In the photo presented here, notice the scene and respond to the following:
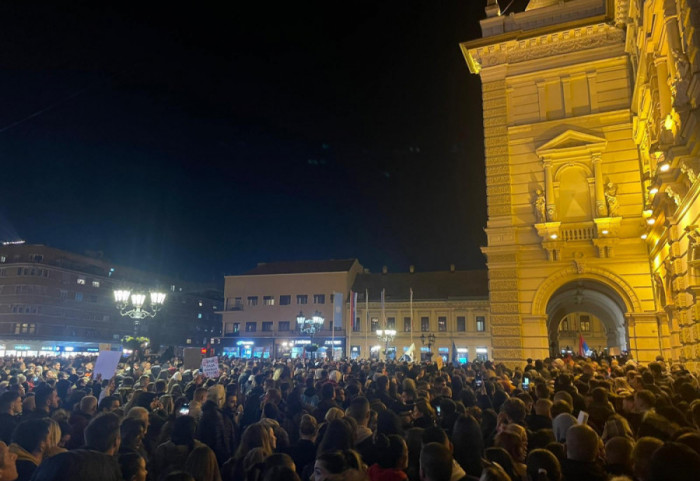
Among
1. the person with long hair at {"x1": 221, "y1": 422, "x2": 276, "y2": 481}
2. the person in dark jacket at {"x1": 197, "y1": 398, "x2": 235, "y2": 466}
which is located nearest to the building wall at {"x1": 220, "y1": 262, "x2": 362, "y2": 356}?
the person in dark jacket at {"x1": 197, "y1": 398, "x2": 235, "y2": 466}

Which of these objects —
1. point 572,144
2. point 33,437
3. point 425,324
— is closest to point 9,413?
point 33,437

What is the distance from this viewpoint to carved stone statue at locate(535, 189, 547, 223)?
22.0 metres

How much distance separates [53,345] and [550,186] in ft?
223

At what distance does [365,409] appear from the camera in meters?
7.04

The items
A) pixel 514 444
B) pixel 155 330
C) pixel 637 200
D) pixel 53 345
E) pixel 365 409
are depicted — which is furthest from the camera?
pixel 155 330

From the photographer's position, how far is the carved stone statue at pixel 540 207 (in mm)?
21969

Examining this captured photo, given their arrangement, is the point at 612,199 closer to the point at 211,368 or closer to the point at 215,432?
the point at 211,368

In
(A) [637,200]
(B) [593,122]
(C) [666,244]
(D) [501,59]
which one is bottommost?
(C) [666,244]

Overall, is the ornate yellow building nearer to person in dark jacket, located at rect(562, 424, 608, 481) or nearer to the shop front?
person in dark jacket, located at rect(562, 424, 608, 481)

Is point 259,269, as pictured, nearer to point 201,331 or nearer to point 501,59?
point 201,331

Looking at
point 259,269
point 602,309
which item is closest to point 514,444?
point 602,309

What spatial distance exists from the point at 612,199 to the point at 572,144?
3.06 m

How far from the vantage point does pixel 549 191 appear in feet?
72.7

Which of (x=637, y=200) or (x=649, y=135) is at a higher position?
(x=649, y=135)
